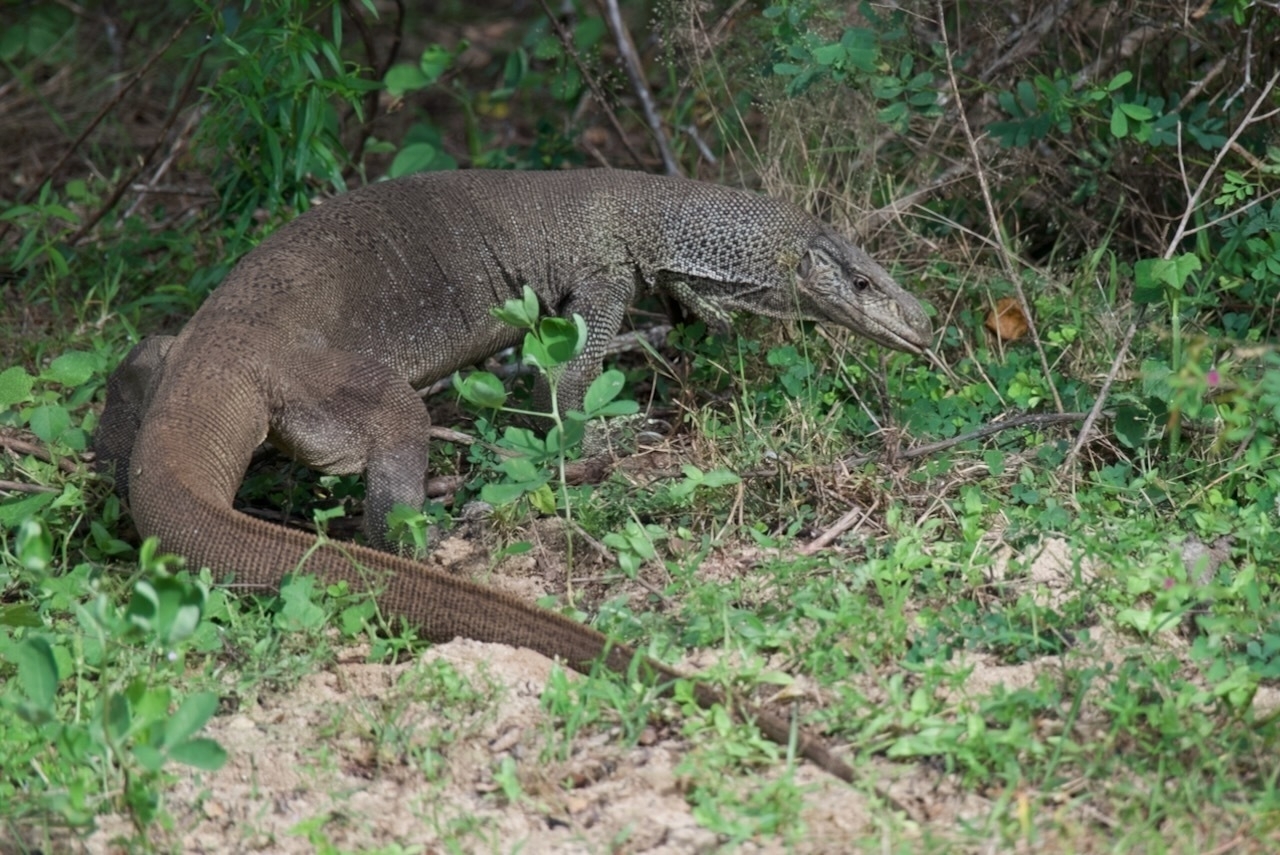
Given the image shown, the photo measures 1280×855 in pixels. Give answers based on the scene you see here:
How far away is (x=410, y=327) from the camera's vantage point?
4484 millimetres

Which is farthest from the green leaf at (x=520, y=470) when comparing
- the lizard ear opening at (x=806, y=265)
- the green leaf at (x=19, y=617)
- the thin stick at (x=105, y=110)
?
the thin stick at (x=105, y=110)

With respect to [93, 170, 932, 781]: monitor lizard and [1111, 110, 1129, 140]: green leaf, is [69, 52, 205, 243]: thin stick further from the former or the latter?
[1111, 110, 1129, 140]: green leaf

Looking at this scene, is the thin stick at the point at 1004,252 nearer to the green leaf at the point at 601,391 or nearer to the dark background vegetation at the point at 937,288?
the dark background vegetation at the point at 937,288

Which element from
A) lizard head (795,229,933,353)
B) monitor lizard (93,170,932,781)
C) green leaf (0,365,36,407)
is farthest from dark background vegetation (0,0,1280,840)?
monitor lizard (93,170,932,781)

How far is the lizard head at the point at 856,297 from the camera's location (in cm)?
460

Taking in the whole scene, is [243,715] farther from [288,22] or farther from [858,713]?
[288,22]

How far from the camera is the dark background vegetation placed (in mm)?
3258

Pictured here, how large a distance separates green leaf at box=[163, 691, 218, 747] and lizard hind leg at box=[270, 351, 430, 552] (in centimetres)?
128

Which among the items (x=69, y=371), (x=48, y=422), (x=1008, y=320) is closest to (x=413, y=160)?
(x=69, y=371)

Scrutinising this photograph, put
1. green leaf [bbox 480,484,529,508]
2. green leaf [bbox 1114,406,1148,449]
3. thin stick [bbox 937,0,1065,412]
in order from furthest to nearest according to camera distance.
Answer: thin stick [bbox 937,0,1065,412] → green leaf [bbox 1114,406,1148,449] → green leaf [bbox 480,484,529,508]

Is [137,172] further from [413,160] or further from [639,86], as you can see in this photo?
[639,86]

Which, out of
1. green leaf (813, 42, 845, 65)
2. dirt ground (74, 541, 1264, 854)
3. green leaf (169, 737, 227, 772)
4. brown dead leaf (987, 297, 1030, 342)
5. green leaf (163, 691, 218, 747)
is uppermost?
green leaf (813, 42, 845, 65)

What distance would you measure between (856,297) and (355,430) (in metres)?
1.69

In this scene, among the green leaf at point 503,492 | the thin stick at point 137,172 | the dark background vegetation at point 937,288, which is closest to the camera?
the dark background vegetation at point 937,288
